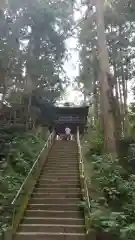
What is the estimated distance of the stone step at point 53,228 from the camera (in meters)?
6.51

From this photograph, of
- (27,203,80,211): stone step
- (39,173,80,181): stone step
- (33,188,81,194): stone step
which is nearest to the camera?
(27,203,80,211): stone step

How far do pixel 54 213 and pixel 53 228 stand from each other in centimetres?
83

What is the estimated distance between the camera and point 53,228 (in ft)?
21.5

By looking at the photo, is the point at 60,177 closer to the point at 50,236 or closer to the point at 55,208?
the point at 55,208

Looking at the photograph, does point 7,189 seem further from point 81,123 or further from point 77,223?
point 81,123

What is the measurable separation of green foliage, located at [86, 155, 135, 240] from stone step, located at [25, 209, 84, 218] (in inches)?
18.9

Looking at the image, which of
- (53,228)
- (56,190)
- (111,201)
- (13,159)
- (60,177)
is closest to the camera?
(53,228)

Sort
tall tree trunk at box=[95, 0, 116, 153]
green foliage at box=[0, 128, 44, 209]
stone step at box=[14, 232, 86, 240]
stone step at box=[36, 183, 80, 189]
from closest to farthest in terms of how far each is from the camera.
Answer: stone step at box=[14, 232, 86, 240] < green foliage at box=[0, 128, 44, 209] < stone step at box=[36, 183, 80, 189] < tall tree trunk at box=[95, 0, 116, 153]

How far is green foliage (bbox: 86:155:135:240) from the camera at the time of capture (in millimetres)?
5367

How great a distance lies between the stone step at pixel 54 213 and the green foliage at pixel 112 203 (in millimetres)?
480

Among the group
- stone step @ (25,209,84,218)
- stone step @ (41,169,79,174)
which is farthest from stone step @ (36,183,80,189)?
stone step @ (25,209,84,218)

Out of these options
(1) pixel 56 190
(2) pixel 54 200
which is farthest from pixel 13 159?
(2) pixel 54 200

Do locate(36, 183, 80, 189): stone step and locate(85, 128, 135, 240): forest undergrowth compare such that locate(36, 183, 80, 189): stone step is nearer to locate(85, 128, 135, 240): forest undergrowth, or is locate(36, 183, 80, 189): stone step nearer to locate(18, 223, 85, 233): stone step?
locate(85, 128, 135, 240): forest undergrowth

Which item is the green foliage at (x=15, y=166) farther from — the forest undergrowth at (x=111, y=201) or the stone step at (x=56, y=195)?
the forest undergrowth at (x=111, y=201)
